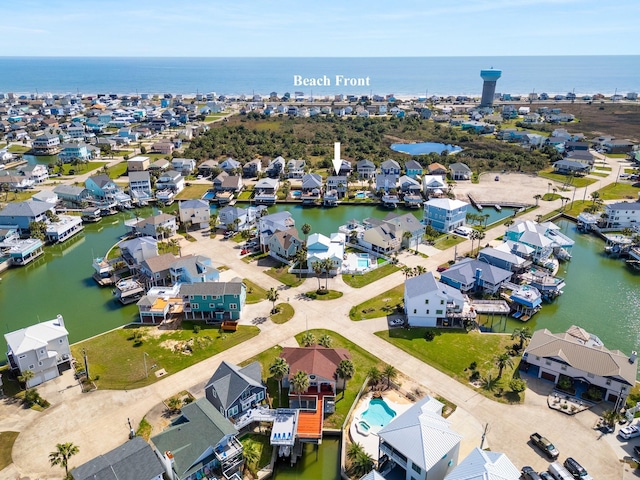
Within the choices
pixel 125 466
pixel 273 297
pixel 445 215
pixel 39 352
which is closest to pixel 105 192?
pixel 39 352

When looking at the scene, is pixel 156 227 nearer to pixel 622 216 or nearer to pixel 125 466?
pixel 125 466

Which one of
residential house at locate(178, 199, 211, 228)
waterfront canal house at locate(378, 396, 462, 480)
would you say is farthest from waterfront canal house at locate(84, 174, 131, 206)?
waterfront canal house at locate(378, 396, 462, 480)

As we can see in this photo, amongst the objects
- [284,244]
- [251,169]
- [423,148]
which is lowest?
[284,244]

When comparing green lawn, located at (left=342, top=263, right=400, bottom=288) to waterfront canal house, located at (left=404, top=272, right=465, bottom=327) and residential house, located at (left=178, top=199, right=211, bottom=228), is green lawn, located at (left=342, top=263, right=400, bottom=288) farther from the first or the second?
residential house, located at (left=178, top=199, right=211, bottom=228)

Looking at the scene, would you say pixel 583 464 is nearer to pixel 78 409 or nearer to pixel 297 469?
pixel 297 469

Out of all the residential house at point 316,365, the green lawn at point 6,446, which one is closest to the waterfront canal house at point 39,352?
the green lawn at point 6,446

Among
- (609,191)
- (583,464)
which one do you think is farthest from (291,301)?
(609,191)
